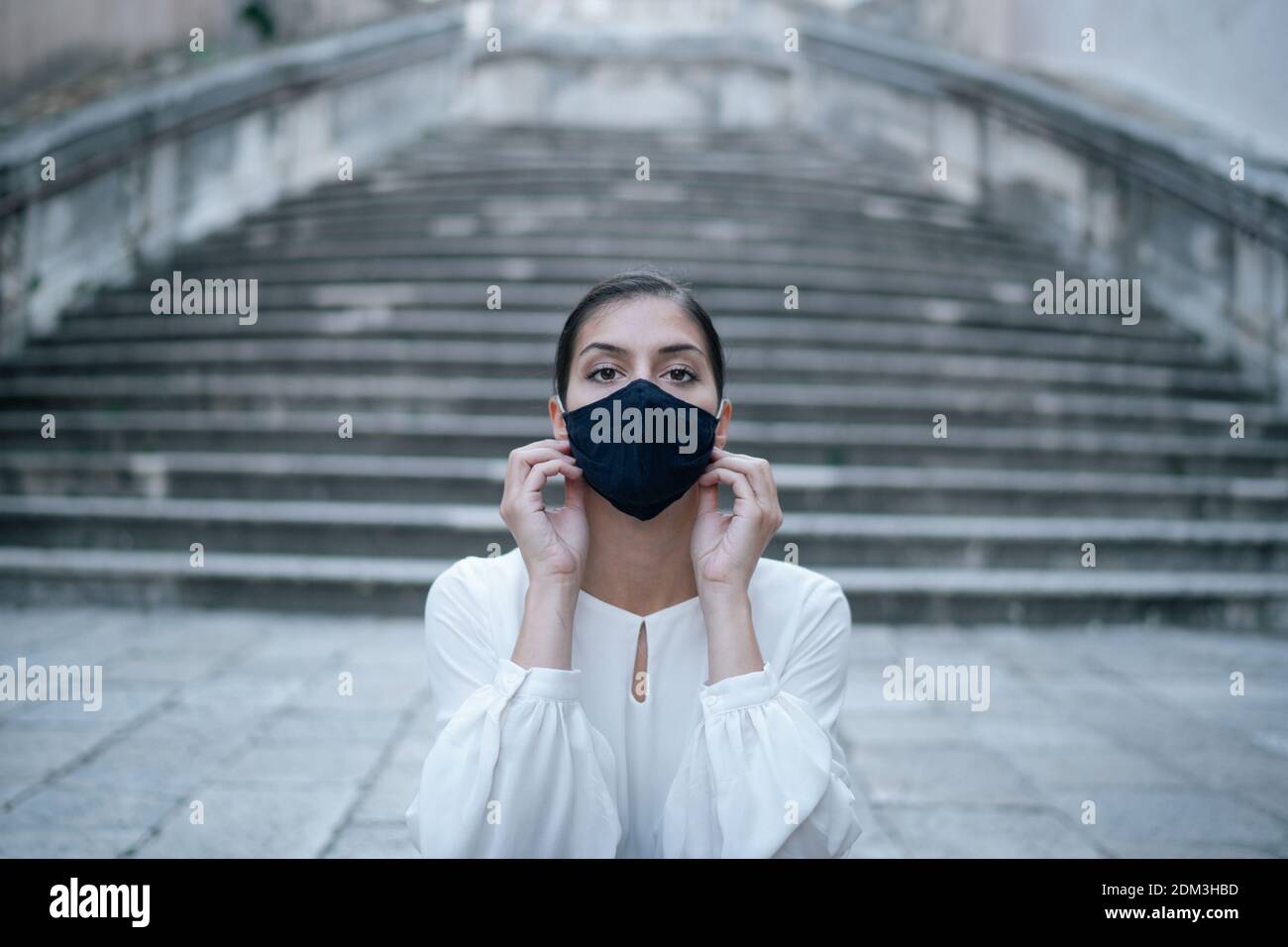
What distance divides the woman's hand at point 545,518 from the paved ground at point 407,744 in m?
1.40

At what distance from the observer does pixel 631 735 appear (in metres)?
1.56

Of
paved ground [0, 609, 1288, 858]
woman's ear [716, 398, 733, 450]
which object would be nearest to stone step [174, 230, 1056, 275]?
paved ground [0, 609, 1288, 858]

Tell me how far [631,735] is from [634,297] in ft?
2.46

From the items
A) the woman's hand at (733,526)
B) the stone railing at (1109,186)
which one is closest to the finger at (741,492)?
the woman's hand at (733,526)

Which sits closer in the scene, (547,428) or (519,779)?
(519,779)

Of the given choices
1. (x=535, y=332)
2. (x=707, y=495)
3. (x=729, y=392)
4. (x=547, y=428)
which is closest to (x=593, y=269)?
(x=535, y=332)

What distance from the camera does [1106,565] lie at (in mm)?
5223

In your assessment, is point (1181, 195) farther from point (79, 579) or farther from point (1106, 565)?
point (79, 579)

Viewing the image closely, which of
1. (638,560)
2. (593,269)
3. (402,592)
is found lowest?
(402,592)

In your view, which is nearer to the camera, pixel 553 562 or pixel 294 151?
pixel 553 562

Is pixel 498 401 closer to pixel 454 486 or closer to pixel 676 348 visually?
pixel 454 486

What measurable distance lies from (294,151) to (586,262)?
405 centimetres
